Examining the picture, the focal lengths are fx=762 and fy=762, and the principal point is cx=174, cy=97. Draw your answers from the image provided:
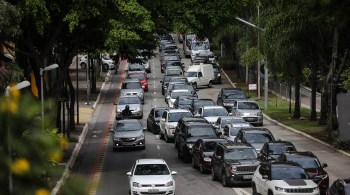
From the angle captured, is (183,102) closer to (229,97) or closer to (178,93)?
(229,97)

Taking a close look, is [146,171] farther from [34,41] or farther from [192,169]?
[34,41]

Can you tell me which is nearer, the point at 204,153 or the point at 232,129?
the point at 204,153

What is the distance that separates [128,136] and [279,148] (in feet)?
40.0

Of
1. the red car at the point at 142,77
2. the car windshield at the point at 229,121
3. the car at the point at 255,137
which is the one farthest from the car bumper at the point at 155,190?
the red car at the point at 142,77

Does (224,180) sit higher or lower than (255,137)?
lower

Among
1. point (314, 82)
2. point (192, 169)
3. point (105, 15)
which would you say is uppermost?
point (105, 15)

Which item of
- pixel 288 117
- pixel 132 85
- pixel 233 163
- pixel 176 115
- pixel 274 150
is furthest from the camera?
pixel 132 85

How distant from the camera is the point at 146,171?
27.1 meters

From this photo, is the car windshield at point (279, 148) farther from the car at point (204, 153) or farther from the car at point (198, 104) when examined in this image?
the car at point (198, 104)

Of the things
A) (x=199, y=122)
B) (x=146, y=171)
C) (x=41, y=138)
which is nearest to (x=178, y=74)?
(x=199, y=122)

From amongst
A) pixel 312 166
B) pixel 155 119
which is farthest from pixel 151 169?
pixel 155 119

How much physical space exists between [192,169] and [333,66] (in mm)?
11858

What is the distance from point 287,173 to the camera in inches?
954

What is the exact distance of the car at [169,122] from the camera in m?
44.0
